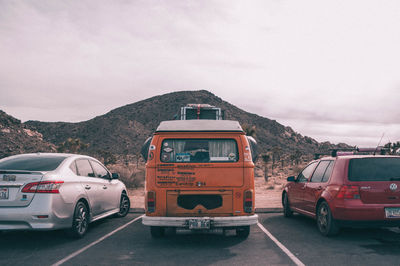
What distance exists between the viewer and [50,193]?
7.12 metres

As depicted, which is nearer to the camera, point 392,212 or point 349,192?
point 392,212

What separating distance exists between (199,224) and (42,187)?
2.97 metres

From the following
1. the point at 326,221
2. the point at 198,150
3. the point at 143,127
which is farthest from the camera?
the point at 143,127

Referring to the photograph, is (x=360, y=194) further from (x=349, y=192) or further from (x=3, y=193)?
(x=3, y=193)

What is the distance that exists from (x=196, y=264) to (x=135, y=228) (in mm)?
3557

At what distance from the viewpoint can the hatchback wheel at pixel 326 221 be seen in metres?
7.80

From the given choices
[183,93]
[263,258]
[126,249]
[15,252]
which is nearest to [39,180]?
[15,252]

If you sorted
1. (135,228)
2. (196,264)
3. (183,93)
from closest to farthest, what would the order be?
(196,264)
(135,228)
(183,93)

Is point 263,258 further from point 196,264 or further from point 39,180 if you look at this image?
point 39,180

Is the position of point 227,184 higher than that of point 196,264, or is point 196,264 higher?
point 227,184

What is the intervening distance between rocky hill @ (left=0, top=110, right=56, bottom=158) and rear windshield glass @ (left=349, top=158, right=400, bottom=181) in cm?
3123

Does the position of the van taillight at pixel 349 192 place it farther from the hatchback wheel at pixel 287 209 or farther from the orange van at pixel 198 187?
the hatchback wheel at pixel 287 209

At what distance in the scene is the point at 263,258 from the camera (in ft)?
21.1

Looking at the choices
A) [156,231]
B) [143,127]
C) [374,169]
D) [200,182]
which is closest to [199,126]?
[200,182]
